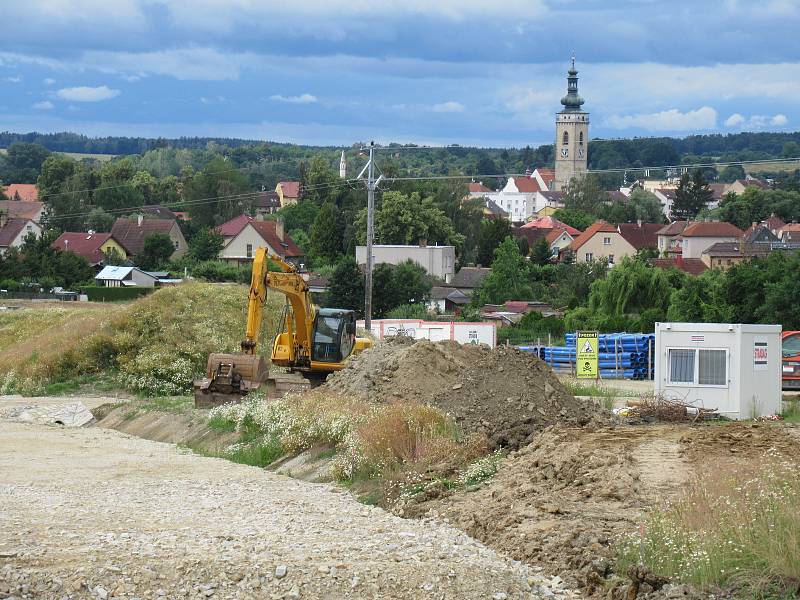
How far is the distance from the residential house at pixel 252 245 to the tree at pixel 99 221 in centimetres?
2426

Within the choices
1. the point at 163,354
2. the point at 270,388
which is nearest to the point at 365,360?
the point at 270,388

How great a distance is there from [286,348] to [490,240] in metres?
82.2

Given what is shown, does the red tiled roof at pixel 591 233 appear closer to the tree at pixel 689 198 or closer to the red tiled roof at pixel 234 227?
the red tiled roof at pixel 234 227

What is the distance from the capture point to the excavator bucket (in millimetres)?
32562

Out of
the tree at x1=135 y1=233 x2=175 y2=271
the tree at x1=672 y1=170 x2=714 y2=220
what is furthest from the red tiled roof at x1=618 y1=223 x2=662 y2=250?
the tree at x1=135 y1=233 x2=175 y2=271

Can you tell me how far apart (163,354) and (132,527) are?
922 inches

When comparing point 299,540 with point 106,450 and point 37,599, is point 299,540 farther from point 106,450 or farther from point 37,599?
point 106,450

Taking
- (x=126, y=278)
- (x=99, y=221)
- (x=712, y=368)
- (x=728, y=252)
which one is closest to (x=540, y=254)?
(x=728, y=252)

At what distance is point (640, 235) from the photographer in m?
133

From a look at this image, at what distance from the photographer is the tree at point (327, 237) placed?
113812 mm

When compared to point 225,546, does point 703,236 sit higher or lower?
higher

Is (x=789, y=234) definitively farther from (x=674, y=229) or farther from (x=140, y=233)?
(x=140, y=233)

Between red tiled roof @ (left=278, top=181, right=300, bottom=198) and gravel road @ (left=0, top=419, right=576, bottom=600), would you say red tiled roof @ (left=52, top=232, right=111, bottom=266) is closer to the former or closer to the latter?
red tiled roof @ (left=278, top=181, right=300, bottom=198)

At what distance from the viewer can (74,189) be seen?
5782 inches
